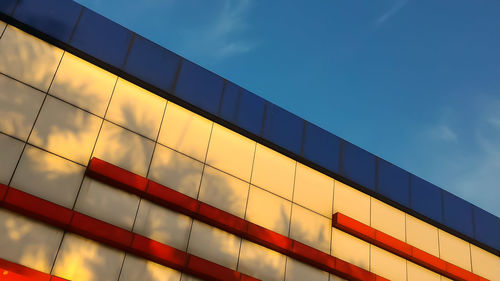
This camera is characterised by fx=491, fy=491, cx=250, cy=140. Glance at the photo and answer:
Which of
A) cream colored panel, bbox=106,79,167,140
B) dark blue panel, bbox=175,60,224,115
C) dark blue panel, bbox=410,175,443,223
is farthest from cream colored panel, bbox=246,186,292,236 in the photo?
dark blue panel, bbox=410,175,443,223

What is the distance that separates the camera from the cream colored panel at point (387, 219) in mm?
19844

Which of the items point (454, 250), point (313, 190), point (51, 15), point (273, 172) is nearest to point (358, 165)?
point (313, 190)

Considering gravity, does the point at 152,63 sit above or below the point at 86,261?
above

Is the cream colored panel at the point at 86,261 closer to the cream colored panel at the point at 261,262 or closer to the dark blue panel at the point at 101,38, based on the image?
the cream colored panel at the point at 261,262

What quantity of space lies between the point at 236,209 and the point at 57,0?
30.2 ft

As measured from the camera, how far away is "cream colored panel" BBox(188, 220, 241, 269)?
15.5 m

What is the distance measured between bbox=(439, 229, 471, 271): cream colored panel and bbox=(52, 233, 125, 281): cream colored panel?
1384 centimetres

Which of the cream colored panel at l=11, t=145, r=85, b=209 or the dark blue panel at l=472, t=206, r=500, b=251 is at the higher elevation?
the dark blue panel at l=472, t=206, r=500, b=251

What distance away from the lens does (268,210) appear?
17438mm

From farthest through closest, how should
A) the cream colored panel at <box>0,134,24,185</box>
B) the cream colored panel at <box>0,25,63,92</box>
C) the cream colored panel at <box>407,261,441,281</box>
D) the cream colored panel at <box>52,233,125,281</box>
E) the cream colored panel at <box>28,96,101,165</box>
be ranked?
the cream colored panel at <box>407,261,441,281</box>
the cream colored panel at <box>0,25,63,92</box>
the cream colored panel at <box>28,96,101,165</box>
the cream colored panel at <box>0,134,24,185</box>
the cream colored panel at <box>52,233,125,281</box>

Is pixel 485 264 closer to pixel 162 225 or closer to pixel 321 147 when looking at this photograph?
pixel 321 147

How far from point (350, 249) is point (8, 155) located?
1221cm

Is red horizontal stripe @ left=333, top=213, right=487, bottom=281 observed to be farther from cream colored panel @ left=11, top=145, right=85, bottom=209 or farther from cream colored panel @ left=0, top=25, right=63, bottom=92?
cream colored panel @ left=0, top=25, right=63, bottom=92

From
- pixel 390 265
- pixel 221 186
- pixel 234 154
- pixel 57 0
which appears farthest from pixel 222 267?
pixel 57 0
